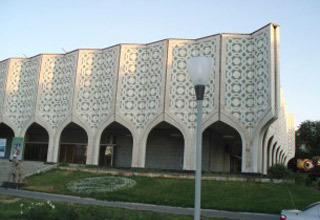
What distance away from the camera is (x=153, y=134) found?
27234 mm

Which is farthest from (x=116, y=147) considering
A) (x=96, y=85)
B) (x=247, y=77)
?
(x=247, y=77)

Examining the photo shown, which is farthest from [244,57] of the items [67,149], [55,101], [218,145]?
[67,149]

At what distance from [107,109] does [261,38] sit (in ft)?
37.7

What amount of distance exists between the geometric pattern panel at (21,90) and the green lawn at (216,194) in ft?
43.7

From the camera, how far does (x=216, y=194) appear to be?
1362cm

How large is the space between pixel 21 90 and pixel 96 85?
316 inches

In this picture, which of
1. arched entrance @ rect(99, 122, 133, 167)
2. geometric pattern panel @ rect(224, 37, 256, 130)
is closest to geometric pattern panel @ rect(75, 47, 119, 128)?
arched entrance @ rect(99, 122, 133, 167)

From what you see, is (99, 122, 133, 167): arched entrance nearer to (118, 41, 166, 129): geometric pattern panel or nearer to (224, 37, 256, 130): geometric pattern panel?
(118, 41, 166, 129): geometric pattern panel

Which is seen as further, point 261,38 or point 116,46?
point 116,46

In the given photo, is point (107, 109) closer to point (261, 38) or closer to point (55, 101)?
point (55, 101)

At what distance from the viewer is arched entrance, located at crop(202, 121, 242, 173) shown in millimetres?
24766

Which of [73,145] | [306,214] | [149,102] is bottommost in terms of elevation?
[306,214]

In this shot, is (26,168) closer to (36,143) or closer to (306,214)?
(36,143)

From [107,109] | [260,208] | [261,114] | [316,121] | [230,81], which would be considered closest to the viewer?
[260,208]
